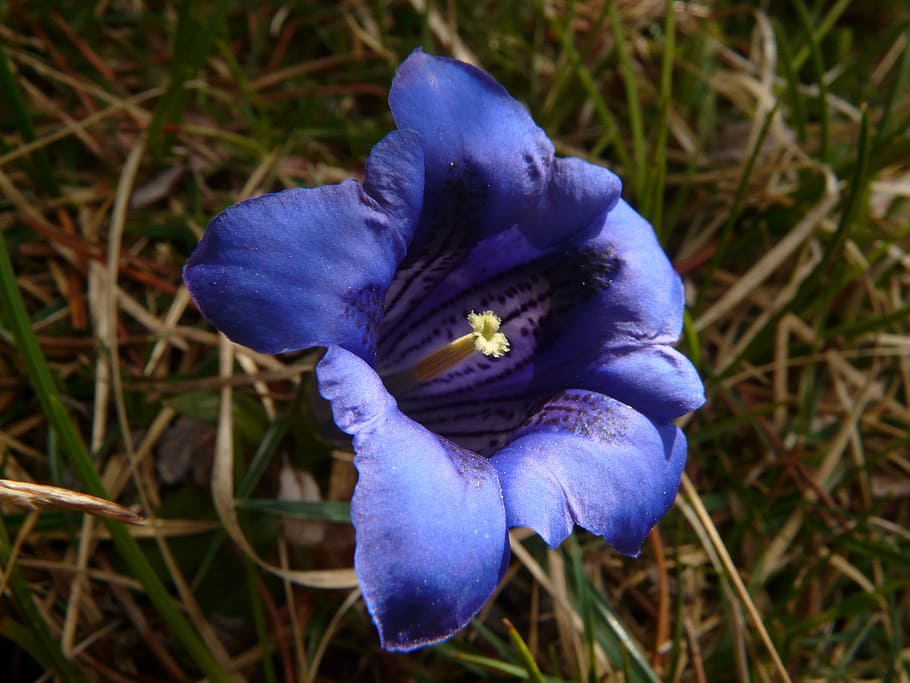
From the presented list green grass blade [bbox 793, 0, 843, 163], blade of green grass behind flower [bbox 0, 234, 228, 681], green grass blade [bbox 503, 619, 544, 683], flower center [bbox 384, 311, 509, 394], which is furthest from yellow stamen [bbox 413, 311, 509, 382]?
green grass blade [bbox 793, 0, 843, 163]

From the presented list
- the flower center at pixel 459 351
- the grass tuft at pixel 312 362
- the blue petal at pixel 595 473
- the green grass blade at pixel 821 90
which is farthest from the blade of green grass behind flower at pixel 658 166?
the blue petal at pixel 595 473

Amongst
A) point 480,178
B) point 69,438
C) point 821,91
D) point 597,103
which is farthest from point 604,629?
point 821,91

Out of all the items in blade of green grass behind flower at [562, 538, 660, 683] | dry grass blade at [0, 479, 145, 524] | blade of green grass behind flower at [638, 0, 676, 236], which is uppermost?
blade of green grass behind flower at [638, 0, 676, 236]

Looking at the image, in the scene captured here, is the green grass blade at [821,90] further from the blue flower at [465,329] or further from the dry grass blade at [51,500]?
the dry grass blade at [51,500]

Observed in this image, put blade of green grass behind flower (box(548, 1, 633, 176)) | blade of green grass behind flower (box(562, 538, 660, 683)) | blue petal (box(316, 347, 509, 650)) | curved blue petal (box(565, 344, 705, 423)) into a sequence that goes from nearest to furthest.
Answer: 1. blue petal (box(316, 347, 509, 650))
2. curved blue petal (box(565, 344, 705, 423))
3. blade of green grass behind flower (box(562, 538, 660, 683))
4. blade of green grass behind flower (box(548, 1, 633, 176))

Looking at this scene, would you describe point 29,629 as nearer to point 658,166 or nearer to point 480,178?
point 480,178

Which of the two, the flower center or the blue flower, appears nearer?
the blue flower

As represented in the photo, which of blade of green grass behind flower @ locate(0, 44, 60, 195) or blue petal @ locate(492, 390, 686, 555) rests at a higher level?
blade of green grass behind flower @ locate(0, 44, 60, 195)

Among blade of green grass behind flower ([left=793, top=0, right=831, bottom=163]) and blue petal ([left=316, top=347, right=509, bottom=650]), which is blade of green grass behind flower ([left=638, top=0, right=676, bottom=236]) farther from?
blue petal ([left=316, top=347, right=509, bottom=650])
